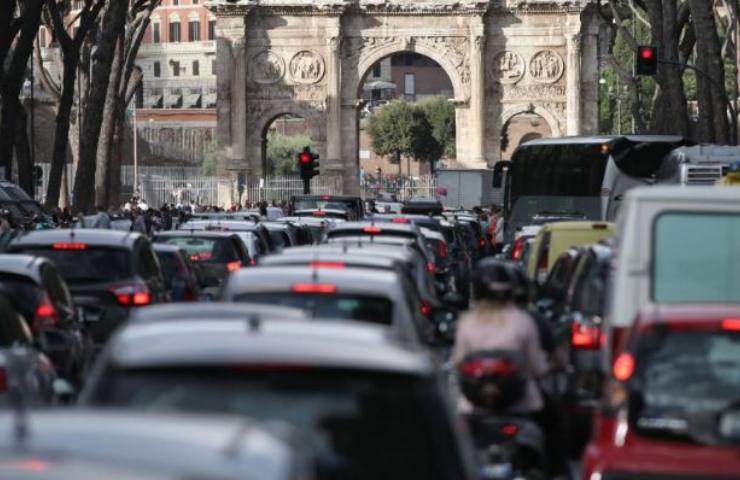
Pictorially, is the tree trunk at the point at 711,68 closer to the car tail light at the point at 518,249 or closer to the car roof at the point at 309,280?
the car tail light at the point at 518,249

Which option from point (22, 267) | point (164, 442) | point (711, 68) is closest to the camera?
point (164, 442)

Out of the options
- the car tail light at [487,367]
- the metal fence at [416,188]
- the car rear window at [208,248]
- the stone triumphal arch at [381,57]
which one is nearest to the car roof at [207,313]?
the car tail light at [487,367]

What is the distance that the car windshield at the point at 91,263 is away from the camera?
65.9ft

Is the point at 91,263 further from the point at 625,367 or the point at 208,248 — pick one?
the point at 625,367

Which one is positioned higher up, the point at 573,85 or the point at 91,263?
the point at 573,85

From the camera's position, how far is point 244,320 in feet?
27.0

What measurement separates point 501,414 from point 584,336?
5.72 meters

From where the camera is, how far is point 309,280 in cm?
1209

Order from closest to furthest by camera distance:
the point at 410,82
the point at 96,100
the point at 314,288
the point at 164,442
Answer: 1. the point at 164,442
2. the point at 314,288
3. the point at 96,100
4. the point at 410,82

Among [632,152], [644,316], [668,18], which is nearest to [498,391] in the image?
[644,316]

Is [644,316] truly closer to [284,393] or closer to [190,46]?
[284,393]

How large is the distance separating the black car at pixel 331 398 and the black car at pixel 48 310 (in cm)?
880

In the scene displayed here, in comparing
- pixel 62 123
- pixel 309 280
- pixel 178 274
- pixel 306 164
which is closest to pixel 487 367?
pixel 309 280

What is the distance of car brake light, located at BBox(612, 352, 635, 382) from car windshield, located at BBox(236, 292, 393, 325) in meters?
1.61
